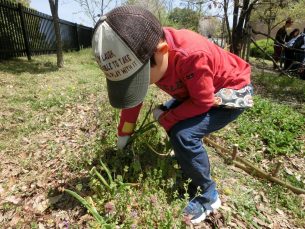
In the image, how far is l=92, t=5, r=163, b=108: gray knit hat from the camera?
165 cm

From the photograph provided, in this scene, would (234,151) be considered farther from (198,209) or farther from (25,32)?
(25,32)

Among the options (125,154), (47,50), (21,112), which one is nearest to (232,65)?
(125,154)

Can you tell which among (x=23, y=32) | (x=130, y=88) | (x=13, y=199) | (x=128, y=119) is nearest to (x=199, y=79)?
(x=130, y=88)

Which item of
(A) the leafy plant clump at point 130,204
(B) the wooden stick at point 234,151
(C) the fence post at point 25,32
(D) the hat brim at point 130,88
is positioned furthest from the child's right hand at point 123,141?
(C) the fence post at point 25,32

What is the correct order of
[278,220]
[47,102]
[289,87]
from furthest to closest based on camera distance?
[289,87]
[47,102]
[278,220]

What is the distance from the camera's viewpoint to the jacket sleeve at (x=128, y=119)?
2.47 m

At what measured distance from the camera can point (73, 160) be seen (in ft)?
8.97

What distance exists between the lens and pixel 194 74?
1.93 metres

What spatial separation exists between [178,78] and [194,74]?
18 cm

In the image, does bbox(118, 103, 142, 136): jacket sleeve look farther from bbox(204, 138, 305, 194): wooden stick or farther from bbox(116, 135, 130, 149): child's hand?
bbox(204, 138, 305, 194): wooden stick

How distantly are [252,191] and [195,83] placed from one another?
1.37m

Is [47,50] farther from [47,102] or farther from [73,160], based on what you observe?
[73,160]

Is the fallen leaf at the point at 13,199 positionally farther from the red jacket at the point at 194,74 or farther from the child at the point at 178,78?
the red jacket at the point at 194,74

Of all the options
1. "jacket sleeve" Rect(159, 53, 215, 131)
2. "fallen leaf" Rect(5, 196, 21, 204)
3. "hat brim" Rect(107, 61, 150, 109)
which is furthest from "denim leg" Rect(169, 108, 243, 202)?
"fallen leaf" Rect(5, 196, 21, 204)
